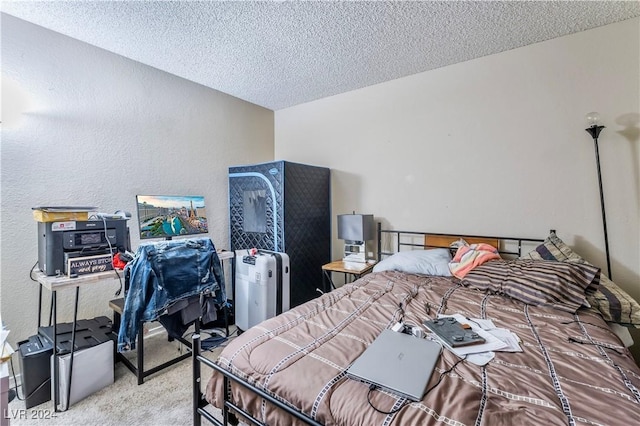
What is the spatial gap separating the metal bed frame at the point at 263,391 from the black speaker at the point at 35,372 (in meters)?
1.11

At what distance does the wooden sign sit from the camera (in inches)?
70.7

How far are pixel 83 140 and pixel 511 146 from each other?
373cm

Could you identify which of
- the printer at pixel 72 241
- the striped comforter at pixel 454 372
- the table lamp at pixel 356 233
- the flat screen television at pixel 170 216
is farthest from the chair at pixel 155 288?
the table lamp at pixel 356 233

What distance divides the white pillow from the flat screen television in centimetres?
199

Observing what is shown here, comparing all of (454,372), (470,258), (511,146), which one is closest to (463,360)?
(454,372)

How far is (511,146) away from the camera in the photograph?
2.51 m

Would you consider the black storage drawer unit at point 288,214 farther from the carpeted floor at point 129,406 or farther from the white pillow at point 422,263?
the carpeted floor at point 129,406

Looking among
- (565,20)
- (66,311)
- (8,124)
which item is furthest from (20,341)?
(565,20)

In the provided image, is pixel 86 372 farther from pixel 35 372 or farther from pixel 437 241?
pixel 437 241

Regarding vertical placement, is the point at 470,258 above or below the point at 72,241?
below

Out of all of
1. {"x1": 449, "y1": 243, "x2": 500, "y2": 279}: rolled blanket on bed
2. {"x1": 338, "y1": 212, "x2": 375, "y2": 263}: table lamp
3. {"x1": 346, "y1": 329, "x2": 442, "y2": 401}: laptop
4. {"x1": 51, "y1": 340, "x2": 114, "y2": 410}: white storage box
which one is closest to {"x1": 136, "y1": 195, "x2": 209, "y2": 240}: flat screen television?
{"x1": 51, "y1": 340, "x2": 114, "y2": 410}: white storage box

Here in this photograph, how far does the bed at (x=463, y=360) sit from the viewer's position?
856mm

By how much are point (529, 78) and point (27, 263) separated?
4.33m

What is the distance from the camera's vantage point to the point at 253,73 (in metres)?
2.90
